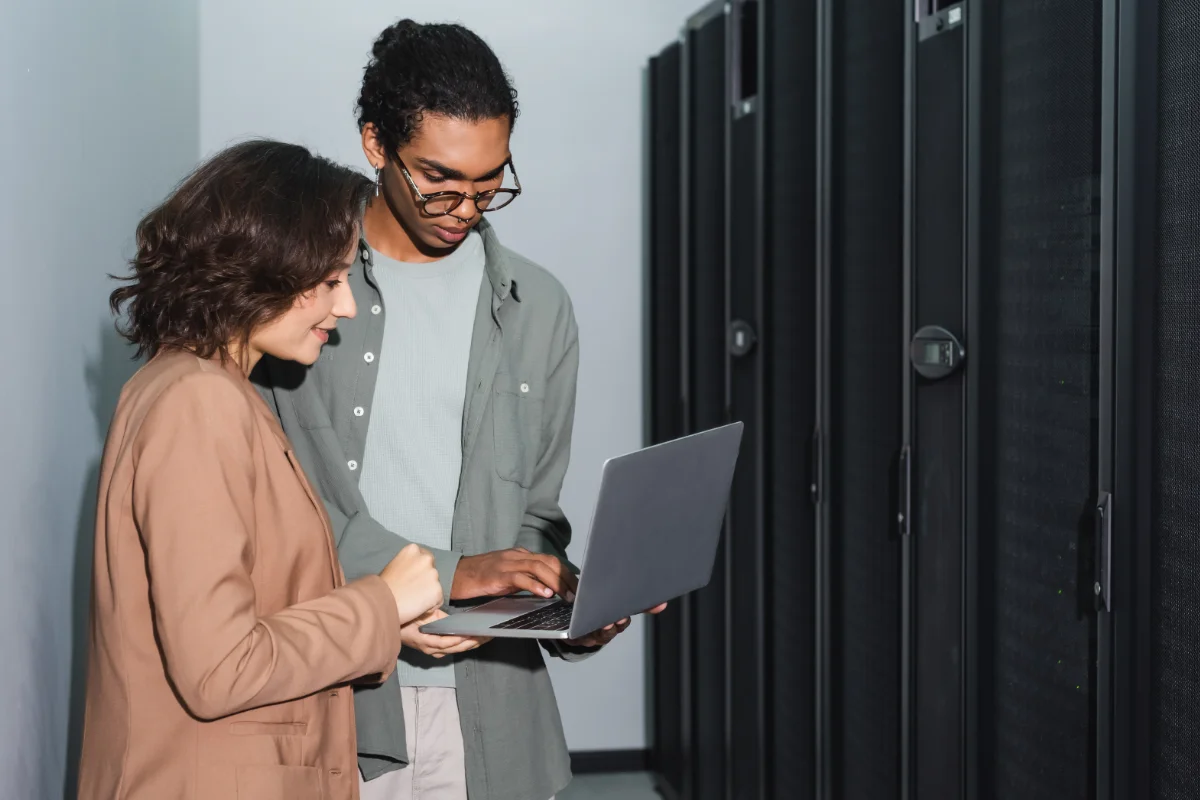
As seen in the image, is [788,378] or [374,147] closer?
[374,147]

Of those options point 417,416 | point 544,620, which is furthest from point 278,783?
point 417,416

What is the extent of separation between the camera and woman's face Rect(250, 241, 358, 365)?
1.24 metres

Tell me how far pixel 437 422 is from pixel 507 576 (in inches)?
9.7

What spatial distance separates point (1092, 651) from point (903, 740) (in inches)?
20.9

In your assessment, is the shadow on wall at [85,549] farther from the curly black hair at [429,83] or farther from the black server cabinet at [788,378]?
the black server cabinet at [788,378]

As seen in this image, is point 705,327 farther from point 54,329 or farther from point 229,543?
point 229,543

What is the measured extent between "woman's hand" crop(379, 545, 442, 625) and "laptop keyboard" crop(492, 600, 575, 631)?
A: 87 mm

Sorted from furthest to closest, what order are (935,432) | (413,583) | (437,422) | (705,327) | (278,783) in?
(705,327), (935,432), (437,422), (413,583), (278,783)

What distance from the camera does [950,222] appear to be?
5.40 ft

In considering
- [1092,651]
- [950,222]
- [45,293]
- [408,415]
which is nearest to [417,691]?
[408,415]

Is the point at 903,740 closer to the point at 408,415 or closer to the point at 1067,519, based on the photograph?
the point at 1067,519

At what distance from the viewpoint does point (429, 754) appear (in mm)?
1552

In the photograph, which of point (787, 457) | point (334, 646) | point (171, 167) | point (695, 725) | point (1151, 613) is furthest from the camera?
point (695, 725)

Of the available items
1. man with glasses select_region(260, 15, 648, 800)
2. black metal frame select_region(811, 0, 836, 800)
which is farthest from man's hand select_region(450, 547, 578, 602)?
black metal frame select_region(811, 0, 836, 800)
